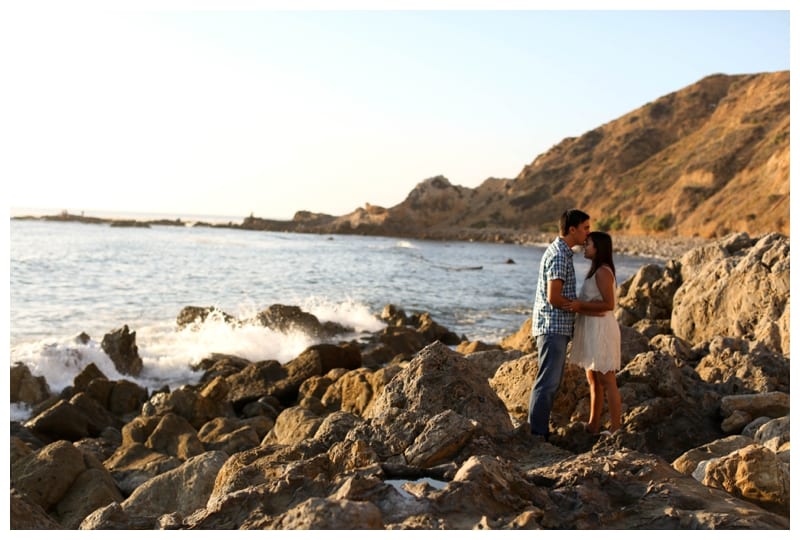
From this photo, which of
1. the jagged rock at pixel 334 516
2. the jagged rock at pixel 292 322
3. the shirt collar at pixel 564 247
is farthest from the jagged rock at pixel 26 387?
the jagged rock at pixel 334 516

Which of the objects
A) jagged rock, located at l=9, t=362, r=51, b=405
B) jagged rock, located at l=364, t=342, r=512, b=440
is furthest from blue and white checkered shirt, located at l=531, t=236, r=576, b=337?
jagged rock, located at l=9, t=362, r=51, b=405

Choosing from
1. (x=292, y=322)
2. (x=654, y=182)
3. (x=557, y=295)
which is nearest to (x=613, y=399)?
(x=557, y=295)

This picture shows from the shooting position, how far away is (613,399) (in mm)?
5602

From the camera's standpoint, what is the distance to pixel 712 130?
8462 centimetres

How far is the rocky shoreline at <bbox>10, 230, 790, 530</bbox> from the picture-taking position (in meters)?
3.25

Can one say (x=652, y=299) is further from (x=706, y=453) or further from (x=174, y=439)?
(x=706, y=453)

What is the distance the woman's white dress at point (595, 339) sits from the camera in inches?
219

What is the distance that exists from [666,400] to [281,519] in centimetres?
388

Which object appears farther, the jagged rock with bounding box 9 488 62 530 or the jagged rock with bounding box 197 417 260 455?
the jagged rock with bounding box 197 417 260 455

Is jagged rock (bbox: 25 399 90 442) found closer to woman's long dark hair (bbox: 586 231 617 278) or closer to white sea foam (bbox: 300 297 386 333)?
woman's long dark hair (bbox: 586 231 617 278)

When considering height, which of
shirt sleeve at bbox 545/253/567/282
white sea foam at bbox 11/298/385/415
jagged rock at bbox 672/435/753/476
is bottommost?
white sea foam at bbox 11/298/385/415

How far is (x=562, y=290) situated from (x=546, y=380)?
650mm

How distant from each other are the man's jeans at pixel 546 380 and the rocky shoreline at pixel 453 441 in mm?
145

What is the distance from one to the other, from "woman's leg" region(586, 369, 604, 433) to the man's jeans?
0.27m
